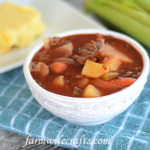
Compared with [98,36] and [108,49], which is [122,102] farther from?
[98,36]

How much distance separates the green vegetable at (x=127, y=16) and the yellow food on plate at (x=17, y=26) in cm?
66

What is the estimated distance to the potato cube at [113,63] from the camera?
1733 millimetres

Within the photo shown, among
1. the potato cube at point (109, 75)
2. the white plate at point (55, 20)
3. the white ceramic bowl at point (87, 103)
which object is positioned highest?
the potato cube at point (109, 75)

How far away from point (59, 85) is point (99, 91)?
25 centimetres

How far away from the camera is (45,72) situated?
5.89 feet

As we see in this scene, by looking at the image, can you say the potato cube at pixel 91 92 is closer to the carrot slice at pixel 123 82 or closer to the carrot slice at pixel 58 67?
the carrot slice at pixel 123 82

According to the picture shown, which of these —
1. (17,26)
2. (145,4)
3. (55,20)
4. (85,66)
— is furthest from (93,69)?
(55,20)

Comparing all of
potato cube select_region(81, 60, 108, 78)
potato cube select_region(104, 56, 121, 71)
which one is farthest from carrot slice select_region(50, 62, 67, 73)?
potato cube select_region(104, 56, 121, 71)

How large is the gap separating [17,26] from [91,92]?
136 centimetres

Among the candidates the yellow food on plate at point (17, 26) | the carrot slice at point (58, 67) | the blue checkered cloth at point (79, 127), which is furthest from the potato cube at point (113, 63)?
the yellow food on plate at point (17, 26)

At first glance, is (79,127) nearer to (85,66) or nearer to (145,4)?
(85,66)

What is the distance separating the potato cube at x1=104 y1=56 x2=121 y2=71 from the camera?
5.69ft

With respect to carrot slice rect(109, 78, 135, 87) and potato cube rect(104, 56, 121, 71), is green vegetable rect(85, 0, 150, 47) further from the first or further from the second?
carrot slice rect(109, 78, 135, 87)

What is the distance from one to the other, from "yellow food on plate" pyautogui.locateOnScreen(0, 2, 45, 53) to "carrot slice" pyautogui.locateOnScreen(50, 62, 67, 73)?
961 mm
